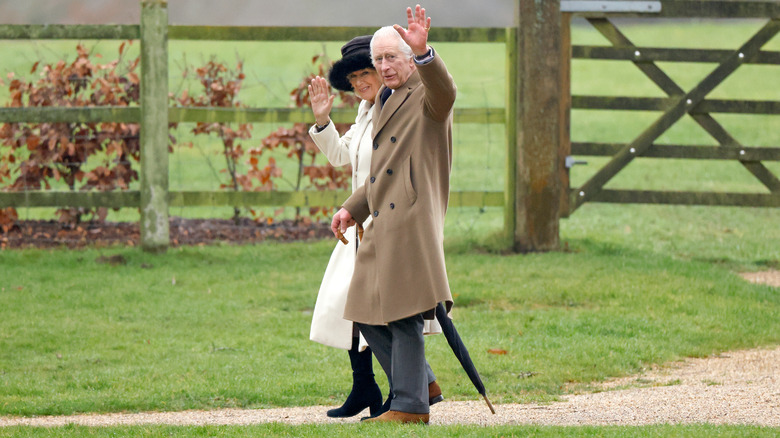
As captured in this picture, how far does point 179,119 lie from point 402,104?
5045 millimetres

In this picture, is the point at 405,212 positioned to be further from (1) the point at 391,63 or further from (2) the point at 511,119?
(2) the point at 511,119

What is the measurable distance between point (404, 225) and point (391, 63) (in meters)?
0.68

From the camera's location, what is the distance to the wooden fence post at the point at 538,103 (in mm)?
9258

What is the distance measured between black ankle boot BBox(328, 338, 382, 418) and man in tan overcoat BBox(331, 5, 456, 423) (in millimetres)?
390

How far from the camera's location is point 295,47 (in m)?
34.9

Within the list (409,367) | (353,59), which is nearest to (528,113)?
(353,59)

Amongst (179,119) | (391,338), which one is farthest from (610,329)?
(179,119)

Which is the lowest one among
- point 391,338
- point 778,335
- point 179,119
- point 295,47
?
point 778,335

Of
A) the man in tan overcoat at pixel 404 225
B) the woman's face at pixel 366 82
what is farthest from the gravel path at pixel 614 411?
the woman's face at pixel 366 82

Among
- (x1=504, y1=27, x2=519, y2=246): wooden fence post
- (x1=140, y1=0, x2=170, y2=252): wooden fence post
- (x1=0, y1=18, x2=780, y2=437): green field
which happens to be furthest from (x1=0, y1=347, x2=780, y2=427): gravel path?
(x1=140, y1=0, x2=170, y2=252): wooden fence post

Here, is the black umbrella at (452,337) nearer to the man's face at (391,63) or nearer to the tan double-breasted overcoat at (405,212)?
the tan double-breasted overcoat at (405,212)

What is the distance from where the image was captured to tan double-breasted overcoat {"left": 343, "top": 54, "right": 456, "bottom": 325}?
180 inches

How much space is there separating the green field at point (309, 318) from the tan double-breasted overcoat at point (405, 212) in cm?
54

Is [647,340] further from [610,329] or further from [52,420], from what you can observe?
[52,420]
